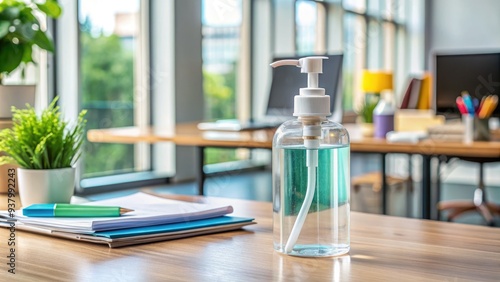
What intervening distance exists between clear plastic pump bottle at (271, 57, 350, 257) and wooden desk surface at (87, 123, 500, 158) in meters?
1.90

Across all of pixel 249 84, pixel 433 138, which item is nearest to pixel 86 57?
pixel 249 84

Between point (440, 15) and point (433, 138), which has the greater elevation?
point (440, 15)

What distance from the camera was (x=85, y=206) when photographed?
2.96ft

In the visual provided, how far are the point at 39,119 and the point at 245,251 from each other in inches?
16.5

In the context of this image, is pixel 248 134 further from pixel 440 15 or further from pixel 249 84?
pixel 440 15

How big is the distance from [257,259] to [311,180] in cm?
11

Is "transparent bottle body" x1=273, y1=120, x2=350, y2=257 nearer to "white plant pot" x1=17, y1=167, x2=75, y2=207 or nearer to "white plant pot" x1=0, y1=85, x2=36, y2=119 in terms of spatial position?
"white plant pot" x1=17, y1=167, x2=75, y2=207

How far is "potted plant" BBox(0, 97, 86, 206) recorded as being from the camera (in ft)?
3.30

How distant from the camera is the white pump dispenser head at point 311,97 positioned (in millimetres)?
774

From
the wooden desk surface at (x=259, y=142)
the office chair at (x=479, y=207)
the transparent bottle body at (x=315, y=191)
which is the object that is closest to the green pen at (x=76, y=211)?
the transparent bottle body at (x=315, y=191)

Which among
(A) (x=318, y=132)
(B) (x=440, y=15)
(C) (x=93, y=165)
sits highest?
(B) (x=440, y=15)

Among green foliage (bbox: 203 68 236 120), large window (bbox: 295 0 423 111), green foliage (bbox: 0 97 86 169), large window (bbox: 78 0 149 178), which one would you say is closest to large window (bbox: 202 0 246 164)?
green foliage (bbox: 203 68 236 120)

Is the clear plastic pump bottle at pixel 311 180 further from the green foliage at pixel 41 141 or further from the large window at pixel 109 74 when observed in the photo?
the large window at pixel 109 74

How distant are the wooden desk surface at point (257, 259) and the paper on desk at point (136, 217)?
0.02 m
